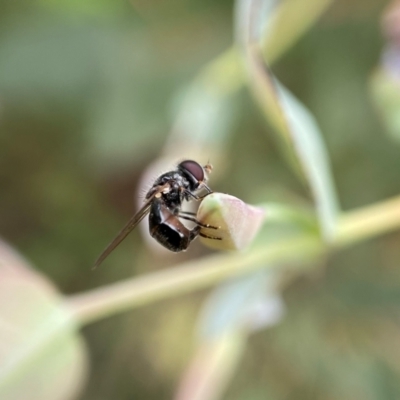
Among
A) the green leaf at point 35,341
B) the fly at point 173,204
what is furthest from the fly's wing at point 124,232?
the green leaf at point 35,341

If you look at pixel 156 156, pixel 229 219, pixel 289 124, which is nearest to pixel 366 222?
pixel 289 124

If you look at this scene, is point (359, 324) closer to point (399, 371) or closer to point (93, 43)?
point (399, 371)

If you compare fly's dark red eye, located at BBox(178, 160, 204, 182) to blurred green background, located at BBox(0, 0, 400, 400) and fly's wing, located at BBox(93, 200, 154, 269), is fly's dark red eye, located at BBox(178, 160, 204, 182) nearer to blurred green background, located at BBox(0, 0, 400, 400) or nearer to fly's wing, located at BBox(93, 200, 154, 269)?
fly's wing, located at BBox(93, 200, 154, 269)

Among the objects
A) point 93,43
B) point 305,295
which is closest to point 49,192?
point 93,43

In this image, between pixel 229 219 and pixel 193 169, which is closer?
pixel 229 219

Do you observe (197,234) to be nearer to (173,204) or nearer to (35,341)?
(173,204)

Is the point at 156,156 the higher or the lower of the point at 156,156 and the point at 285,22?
the lower

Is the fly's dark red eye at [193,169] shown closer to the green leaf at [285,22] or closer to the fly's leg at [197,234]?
the fly's leg at [197,234]
